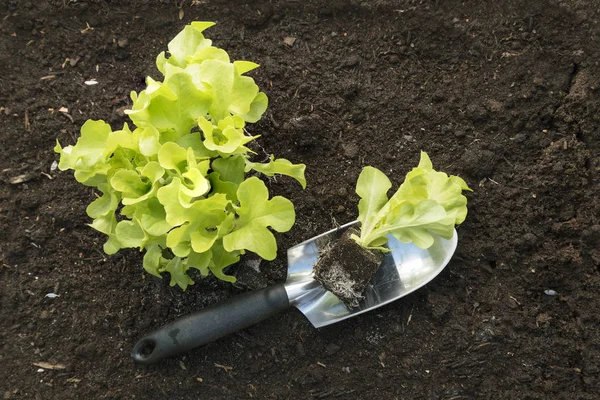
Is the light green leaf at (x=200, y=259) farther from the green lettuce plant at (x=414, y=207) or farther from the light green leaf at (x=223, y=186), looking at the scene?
the green lettuce plant at (x=414, y=207)

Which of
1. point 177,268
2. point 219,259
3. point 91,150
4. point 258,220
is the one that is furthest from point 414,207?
point 91,150

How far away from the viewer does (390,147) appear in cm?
157

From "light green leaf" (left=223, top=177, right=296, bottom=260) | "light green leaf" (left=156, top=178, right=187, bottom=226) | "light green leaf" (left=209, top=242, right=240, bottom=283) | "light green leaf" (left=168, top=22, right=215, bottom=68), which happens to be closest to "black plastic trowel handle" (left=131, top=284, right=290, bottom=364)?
"light green leaf" (left=209, top=242, right=240, bottom=283)

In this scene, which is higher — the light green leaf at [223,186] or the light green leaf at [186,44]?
A: the light green leaf at [186,44]

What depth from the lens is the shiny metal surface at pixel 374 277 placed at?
4.59 feet

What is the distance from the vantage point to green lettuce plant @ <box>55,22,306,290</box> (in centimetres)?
104

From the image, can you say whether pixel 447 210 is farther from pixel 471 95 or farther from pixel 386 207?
pixel 471 95

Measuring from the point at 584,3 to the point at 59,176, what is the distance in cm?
169

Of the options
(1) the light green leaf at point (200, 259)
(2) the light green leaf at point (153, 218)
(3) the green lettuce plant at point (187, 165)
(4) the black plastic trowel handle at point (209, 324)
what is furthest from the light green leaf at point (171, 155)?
(4) the black plastic trowel handle at point (209, 324)

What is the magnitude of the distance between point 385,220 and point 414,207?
10 centimetres

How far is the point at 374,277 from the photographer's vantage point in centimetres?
143

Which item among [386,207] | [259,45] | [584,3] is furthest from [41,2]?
[584,3]

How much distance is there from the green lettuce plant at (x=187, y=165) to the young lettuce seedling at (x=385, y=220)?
0.24m

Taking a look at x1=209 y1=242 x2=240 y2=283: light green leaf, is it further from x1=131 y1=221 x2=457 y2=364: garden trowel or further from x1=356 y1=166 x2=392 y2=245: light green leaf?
x1=356 y1=166 x2=392 y2=245: light green leaf
